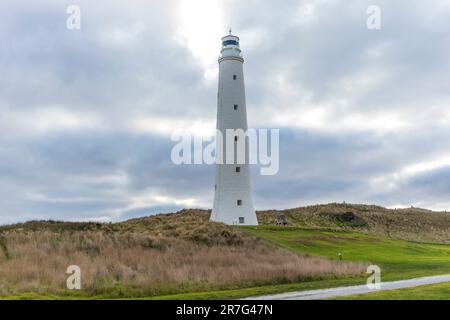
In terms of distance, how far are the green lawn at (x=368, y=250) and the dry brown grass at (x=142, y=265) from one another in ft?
11.3

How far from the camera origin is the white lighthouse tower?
38.4m

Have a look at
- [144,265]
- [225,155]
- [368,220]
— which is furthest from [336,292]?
[368,220]

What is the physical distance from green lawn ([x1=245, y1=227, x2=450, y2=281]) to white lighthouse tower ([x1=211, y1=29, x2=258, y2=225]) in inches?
105

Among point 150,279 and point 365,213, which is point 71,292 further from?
point 365,213

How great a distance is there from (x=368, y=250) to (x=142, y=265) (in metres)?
19.1

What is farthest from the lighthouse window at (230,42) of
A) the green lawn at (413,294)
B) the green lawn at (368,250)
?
the green lawn at (413,294)

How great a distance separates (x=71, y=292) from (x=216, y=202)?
25.0 meters

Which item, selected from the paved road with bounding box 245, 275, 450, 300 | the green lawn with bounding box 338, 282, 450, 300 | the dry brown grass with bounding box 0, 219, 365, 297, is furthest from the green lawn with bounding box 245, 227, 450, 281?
the green lawn with bounding box 338, 282, 450, 300

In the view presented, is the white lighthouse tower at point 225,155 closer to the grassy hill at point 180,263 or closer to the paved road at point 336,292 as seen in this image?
the grassy hill at point 180,263

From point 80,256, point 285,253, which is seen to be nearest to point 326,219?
point 285,253

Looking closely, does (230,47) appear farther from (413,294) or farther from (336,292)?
(413,294)

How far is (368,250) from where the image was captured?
31.5 m

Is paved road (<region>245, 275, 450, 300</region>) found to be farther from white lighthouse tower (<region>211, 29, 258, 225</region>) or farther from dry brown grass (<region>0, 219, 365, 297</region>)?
white lighthouse tower (<region>211, 29, 258, 225</region>)

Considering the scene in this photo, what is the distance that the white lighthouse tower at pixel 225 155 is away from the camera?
126 feet
